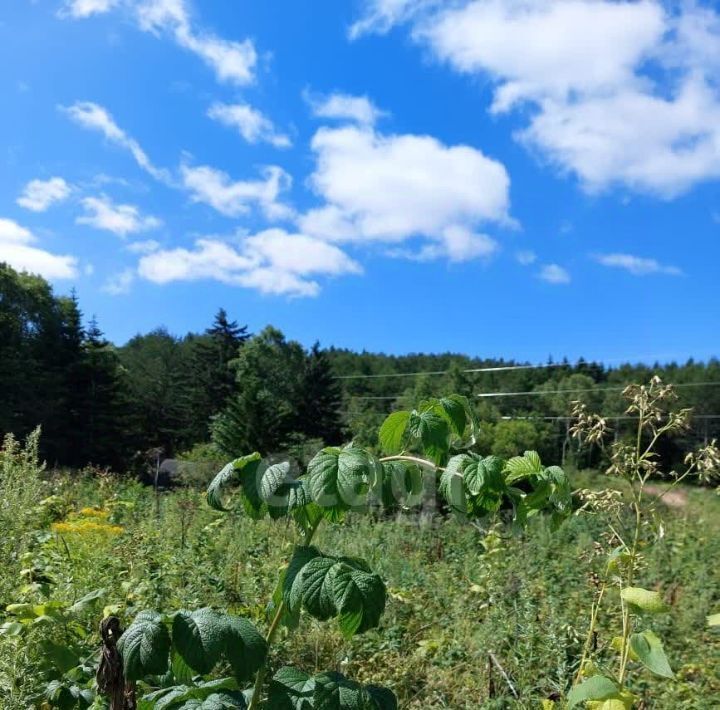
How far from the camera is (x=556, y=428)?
49.3 m

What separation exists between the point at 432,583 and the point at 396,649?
1.27m

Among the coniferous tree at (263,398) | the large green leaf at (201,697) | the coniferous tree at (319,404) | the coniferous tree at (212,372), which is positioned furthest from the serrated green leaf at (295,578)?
the coniferous tree at (212,372)

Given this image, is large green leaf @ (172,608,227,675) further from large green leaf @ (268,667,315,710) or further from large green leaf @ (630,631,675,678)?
large green leaf @ (630,631,675,678)

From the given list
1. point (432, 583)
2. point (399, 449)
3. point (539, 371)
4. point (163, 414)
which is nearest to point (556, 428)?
point (539, 371)

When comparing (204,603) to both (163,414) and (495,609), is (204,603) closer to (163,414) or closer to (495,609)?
(495,609)

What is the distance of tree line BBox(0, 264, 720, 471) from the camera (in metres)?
32.9

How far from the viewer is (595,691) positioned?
1.23m

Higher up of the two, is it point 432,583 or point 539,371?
point 539,371

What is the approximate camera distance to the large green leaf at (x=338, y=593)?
1.01 m

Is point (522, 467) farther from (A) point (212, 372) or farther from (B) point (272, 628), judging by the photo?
(A) point (212, 372)

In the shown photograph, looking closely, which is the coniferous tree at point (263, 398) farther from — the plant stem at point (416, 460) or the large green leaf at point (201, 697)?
the plant stem at point (416, 460)

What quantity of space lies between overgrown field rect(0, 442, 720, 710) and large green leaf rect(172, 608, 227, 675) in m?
0.68

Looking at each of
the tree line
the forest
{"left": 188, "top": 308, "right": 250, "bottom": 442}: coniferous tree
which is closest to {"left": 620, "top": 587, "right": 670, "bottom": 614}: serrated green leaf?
the forest

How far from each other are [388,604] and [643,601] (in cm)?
252
